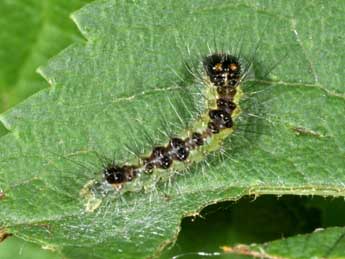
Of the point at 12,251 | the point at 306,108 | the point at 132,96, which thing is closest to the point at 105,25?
the point at 132,96

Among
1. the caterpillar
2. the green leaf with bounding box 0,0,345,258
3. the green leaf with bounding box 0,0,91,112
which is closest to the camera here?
the green leaf with bounding box 0,0,345,258

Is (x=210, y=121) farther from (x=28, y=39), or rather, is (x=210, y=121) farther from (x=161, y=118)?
(x=28, y=39)

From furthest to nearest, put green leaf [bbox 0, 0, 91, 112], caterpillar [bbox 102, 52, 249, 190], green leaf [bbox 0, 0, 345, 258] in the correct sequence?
1. green leaf [bbox 0, 0, 91, 112]
2. caterpillar [bbox 102, 52, 249, 190]
3. green leaf [bbox 0, 0, 345, 258]

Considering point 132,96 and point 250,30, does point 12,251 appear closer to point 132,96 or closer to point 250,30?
point 132,96

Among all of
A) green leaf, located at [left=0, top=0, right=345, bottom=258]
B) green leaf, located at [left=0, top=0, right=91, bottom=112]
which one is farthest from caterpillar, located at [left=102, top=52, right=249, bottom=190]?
green leaf, located at [left=0, top=0, right=91, bottom=112]

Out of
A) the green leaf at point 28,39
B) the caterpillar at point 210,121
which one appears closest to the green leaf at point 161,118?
the caterpillar at point 210,121

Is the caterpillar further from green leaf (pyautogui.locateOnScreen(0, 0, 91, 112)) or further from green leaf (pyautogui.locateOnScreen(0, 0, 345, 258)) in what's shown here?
green leaf (pyautogui.locateOnScreen(0, 0, 91, 112))
